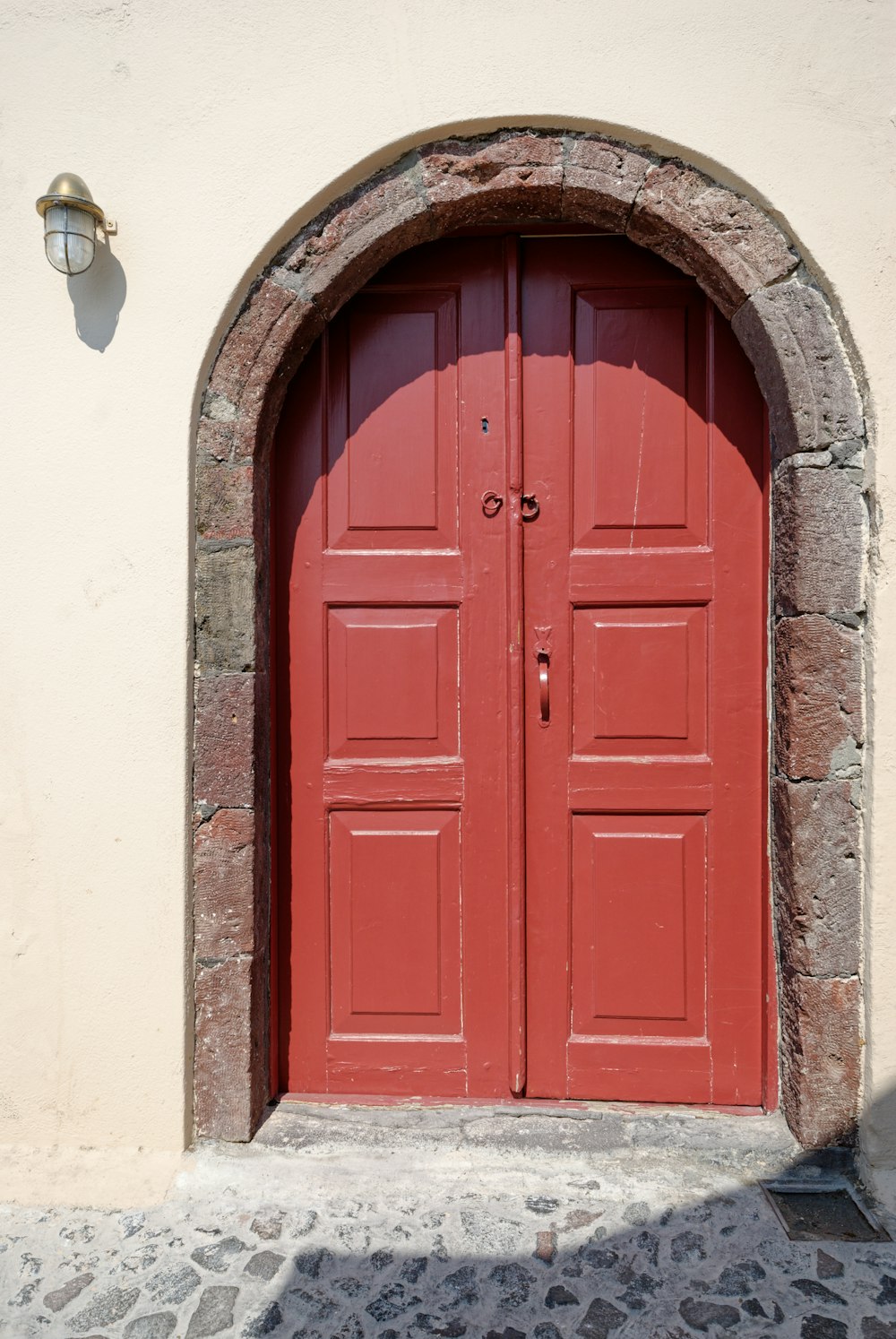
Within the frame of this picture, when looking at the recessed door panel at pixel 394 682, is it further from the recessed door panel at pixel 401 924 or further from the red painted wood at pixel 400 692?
the recessed door panel at pixel 401 924

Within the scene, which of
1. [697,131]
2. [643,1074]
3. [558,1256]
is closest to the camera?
[558,1256]

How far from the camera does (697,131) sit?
6.90 ft

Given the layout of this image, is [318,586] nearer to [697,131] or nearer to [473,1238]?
[697,131]

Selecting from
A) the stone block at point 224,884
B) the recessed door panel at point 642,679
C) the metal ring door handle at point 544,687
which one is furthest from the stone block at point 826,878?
the stone block at point 224,884

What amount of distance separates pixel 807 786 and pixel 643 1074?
3.12ft

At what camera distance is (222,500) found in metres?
2.22

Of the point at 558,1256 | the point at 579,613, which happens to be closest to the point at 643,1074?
the point at 558,1256

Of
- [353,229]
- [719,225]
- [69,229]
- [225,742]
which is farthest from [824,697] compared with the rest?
[69,229]

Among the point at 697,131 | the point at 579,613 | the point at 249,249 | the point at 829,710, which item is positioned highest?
the point at 697,131

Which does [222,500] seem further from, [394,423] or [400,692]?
[400,692]

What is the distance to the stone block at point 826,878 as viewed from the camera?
213cm

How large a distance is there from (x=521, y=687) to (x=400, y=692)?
350mm

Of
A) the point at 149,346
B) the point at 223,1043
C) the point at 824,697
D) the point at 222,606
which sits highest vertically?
the point at 149,346

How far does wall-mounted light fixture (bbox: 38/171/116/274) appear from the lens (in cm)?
210
